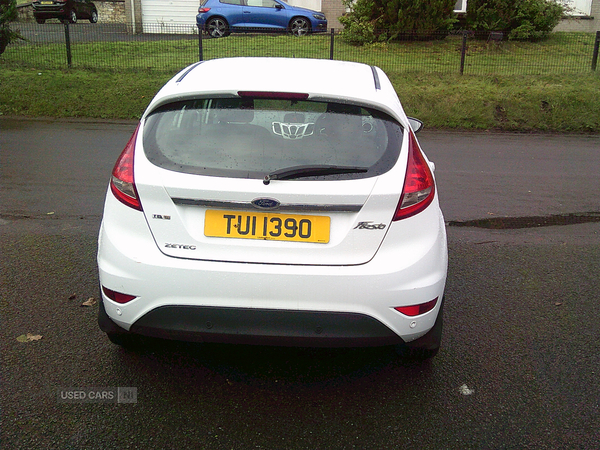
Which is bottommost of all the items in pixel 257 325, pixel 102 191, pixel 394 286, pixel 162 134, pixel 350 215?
pixel 102 191

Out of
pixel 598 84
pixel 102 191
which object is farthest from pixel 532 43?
pixel 102 191

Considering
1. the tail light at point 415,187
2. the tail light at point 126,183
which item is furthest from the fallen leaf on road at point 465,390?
the tail light at point 126,183

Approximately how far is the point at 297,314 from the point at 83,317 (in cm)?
179

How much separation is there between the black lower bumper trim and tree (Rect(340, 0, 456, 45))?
16.4 meters

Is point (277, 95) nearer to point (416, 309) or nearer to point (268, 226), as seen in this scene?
point (268, 226)

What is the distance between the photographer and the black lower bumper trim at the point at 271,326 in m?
2.99

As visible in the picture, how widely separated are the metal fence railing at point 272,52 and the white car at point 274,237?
43.9 feet

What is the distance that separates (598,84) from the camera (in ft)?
49.1

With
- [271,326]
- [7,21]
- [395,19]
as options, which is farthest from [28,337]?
[395,19]

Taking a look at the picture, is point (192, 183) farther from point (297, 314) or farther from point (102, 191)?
point (102, 191)

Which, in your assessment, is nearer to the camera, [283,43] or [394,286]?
[394,286]

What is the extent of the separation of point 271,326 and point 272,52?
15.0 meters

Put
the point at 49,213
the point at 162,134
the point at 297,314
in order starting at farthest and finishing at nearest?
the point at 49,213
the point at 162,134
the point at 297,314

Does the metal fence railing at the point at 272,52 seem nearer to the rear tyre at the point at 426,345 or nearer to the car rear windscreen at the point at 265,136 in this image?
the car rear windscreen at the point at 265,136
